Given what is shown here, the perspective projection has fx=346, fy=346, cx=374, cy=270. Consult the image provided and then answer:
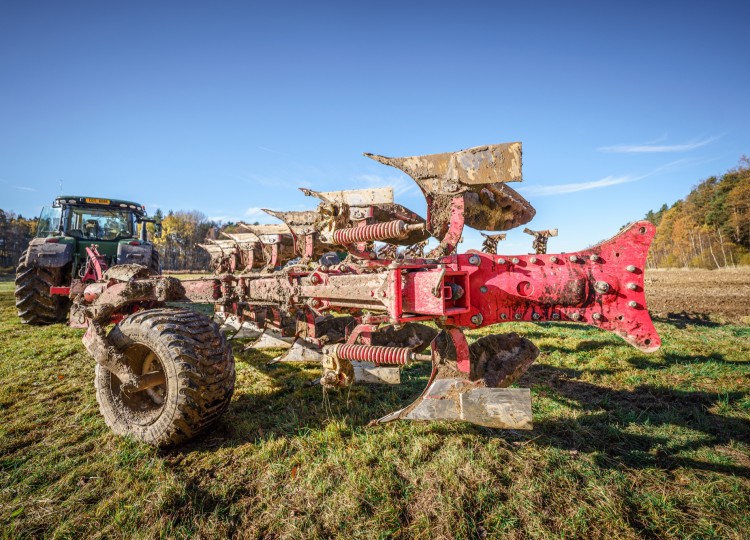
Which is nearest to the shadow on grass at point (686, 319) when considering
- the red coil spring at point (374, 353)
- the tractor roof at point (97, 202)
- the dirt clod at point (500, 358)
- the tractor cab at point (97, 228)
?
the dirt clod at point (500, 358)

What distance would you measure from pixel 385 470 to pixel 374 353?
0.76 meters

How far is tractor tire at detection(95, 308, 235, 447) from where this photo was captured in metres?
2.45

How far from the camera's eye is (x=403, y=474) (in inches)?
89.2

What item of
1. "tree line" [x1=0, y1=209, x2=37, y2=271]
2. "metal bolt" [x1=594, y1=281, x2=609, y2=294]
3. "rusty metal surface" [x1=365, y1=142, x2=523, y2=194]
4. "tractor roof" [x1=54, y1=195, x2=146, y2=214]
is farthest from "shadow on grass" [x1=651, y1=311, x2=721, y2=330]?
"tree line" [x1=0, y1=209, x2=37, y2=271]

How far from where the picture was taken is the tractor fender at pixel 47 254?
7.23 meters

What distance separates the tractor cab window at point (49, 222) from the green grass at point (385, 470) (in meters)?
5.95

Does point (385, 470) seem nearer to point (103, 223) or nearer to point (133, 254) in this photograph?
point (133, 254)

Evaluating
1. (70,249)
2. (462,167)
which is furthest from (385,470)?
(70,249)

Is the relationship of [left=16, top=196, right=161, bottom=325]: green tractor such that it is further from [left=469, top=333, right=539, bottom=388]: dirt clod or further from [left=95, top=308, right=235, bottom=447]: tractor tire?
[left=469, top=333, right=539, bottom=388]: dirt clod

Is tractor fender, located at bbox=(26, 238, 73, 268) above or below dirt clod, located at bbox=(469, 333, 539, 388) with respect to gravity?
above

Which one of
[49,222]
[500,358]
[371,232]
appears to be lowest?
[500,358]

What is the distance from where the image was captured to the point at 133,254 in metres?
7.56

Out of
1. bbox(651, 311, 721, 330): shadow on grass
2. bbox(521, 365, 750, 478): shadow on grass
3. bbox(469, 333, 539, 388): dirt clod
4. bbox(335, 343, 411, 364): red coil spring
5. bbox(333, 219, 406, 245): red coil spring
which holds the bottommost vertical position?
bbox(521, 365, 750, 478): shadow on grass

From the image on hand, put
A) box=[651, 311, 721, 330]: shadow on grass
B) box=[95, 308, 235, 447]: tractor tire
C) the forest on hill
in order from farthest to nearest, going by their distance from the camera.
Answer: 1. the forest on hill
2. box=[651, 311, 721, 330]: shadow on grass
3. box=[95, 308, 235, 447]: tractor tire
